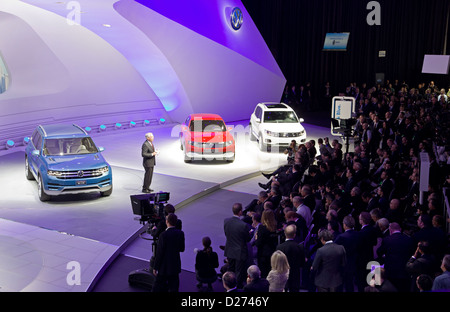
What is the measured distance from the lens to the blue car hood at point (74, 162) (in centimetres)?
1299

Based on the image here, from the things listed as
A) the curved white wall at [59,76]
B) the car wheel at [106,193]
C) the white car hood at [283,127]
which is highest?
the curved white wall at [59,76]

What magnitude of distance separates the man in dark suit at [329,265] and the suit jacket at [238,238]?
1273 mm

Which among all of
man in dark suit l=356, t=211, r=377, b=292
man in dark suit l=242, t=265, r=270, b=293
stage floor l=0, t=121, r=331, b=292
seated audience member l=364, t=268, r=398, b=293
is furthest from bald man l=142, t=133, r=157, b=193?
seated audience member l=364, t=268, r=398, b=293

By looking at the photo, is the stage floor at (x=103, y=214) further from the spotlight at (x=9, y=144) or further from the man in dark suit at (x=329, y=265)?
the man in dark suit at (x=329, y=265)

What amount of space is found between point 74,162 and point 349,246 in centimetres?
780

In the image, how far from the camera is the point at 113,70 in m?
22.6

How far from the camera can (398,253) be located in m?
7.43

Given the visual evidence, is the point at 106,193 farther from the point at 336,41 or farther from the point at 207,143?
the point at 336,41

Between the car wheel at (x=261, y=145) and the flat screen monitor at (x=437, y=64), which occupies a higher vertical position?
the flat screen monitor at (x=437, y=64)

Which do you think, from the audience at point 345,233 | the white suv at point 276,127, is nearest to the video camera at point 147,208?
the audience at point 345,233

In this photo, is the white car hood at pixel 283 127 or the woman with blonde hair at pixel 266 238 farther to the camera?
the white car hood at pixel 283 127

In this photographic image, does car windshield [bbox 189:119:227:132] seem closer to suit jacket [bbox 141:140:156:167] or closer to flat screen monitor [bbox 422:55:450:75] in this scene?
suit jacket [bbox 141:140:156:167]

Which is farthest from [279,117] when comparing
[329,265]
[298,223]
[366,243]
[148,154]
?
[329,265]
